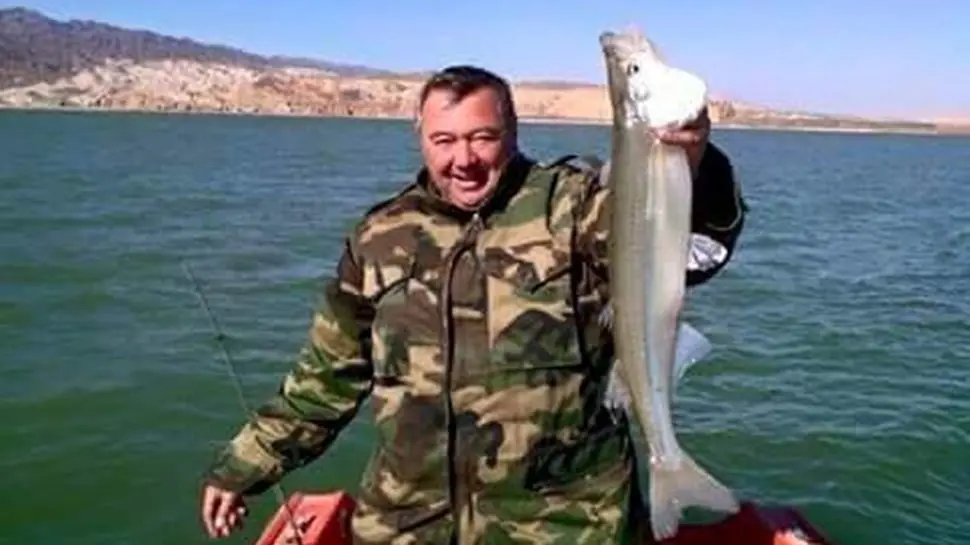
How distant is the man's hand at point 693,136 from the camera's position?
9.81ft

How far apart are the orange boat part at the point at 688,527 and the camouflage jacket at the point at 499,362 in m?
1.72

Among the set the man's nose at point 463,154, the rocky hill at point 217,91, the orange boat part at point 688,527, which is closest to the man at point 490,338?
the man's nose at point 463,154

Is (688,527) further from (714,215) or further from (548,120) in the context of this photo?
(548,120)

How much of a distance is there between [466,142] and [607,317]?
704mm

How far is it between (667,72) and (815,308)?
15.2 metres

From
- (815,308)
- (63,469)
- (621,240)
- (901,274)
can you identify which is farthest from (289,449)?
(901,274)

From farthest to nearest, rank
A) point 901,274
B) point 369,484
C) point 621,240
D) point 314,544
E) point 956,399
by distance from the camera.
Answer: point 901,274 → point 956,399 → point 314,544 → point 369,484 → point 621,240

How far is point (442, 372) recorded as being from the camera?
12.7ft

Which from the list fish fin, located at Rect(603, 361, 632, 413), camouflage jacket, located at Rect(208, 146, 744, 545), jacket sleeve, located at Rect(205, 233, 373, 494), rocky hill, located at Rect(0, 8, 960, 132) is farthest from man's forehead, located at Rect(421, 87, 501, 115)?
rocky hill, located at Rect(0, 8, 960, 132)

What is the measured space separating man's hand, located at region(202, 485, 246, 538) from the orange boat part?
3.63 ft

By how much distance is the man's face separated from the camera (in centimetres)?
368

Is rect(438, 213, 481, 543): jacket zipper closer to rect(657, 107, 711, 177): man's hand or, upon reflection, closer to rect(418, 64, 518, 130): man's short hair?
rect(418, 64, 518, 130): man's short hair

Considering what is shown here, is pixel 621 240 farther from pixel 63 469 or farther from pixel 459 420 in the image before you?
pixel 63 469

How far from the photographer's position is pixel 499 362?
3809 mm
